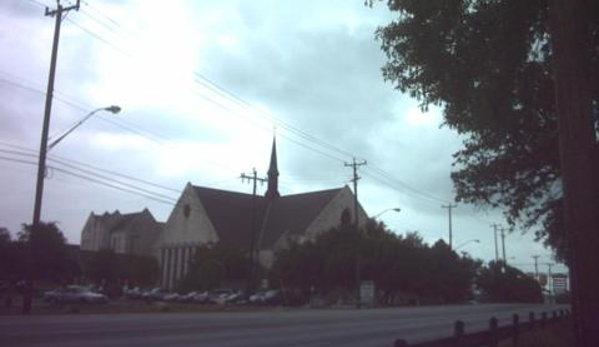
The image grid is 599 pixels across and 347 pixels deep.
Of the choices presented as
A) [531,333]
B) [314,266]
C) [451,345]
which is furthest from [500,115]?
[314,266]

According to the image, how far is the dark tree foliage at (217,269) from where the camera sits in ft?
244

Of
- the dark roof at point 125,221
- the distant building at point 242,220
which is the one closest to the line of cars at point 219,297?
the distant building at point 242,220

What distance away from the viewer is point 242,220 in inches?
3930

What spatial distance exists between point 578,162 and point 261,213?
313ft

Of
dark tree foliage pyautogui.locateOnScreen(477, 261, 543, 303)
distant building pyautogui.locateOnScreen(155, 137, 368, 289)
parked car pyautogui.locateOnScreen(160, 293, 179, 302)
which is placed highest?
distant building pyautogui.locateOnScreen(155, 137, 368, 289)

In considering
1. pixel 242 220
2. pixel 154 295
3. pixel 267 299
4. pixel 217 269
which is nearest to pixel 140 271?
pixel 242 220

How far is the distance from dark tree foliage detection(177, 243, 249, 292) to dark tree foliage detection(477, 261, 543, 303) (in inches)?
1620

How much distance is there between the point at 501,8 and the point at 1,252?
54947 mm

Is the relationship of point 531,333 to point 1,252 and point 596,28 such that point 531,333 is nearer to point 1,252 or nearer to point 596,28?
point 596,28

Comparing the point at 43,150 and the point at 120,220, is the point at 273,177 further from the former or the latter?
the point at 43,150

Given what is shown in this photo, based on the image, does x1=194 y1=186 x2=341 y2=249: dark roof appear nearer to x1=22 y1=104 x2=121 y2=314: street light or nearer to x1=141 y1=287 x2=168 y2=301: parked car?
x1=141 y1=287 x2=168 y2=301: parked car

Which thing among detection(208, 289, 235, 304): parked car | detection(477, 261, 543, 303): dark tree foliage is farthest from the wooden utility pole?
detection(477, 261, 543, 303): dark tree foliage

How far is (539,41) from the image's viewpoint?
43.8 ft

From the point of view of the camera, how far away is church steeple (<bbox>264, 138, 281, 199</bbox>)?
332ft
